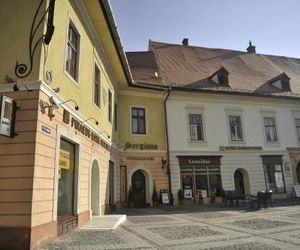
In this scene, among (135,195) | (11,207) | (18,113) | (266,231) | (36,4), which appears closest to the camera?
(11,207)

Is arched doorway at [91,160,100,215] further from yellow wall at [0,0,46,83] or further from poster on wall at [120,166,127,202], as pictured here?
yellow wall at [0,0,46,83]

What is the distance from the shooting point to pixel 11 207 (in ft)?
21.3

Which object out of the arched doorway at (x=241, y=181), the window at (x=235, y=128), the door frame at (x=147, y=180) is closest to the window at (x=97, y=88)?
the door frame at (x=147, y=180)

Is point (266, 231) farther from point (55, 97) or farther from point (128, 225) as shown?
point (55, 97)

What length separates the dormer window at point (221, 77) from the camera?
22.6 metres

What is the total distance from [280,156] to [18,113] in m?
19.5

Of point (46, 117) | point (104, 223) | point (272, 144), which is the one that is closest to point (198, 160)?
point (272, 144)

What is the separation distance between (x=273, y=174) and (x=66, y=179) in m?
16.8

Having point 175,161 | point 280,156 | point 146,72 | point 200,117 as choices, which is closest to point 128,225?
point 175,161

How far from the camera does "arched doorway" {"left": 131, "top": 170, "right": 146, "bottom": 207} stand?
18.6 m

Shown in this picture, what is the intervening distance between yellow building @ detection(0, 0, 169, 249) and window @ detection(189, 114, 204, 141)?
7161mm

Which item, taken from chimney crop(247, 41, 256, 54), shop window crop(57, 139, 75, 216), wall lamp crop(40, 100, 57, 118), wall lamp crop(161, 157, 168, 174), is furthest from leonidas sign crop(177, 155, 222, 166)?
chimney crop(247, 41, 256, 54)

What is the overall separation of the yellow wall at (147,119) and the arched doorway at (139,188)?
81.9 inches

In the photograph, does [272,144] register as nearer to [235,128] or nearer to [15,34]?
[235,128]
